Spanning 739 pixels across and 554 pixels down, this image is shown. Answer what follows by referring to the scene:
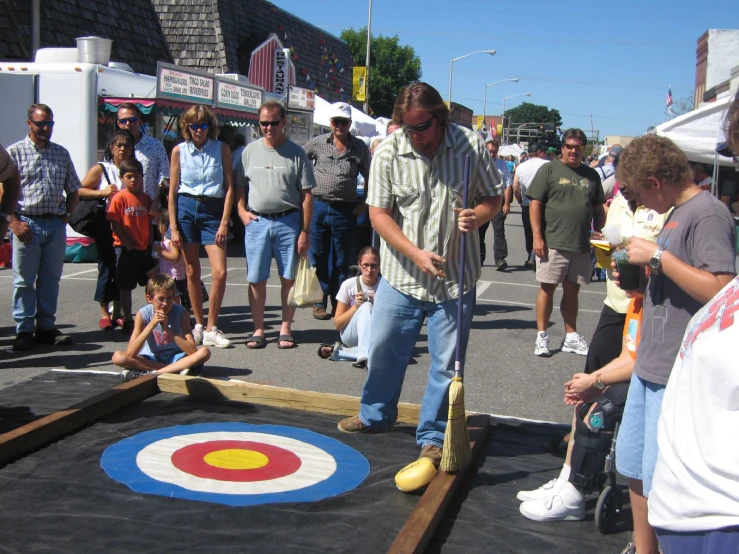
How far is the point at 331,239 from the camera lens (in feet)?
28.0

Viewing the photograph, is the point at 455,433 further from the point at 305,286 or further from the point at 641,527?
the point at 305,286

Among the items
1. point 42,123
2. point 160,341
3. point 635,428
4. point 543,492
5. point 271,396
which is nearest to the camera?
point 635,428

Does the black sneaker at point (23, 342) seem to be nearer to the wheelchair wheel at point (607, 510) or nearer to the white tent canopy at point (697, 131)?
the wheelchair wheel at point (607, 510)

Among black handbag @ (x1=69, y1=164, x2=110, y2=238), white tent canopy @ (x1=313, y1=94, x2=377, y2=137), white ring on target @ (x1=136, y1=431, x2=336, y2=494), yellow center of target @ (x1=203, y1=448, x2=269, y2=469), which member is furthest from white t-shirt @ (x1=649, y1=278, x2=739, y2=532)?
white tent canopy @ (x1=313, y1=94, x2=377, y2=137)

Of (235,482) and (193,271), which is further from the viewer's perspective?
(193,271)

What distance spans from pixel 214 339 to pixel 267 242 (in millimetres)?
1003

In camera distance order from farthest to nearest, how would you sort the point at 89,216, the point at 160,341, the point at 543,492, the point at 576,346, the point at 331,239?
1. the point at 331,239
2. the point at 89,216
3. the point at 576,346
4. the point at 160,341
5. the point at 543,492

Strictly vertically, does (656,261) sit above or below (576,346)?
above

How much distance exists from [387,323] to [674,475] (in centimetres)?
258

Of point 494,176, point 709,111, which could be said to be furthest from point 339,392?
point 709,111

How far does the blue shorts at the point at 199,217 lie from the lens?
719cm

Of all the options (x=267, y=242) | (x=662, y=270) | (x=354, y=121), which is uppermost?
(x=354, y=121)

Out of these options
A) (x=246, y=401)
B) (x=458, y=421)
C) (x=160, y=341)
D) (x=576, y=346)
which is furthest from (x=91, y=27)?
(x=458, y=421)

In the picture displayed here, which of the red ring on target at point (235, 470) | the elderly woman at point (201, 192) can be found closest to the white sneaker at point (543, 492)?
the red ring on target at point (235, 470)
